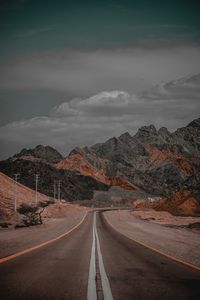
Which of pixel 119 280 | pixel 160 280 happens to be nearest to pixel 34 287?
pixel 119 280

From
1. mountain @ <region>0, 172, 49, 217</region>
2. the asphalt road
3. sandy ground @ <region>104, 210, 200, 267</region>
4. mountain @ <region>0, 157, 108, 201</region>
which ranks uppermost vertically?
mountain @ <region>0, 157, 108, 201</region>

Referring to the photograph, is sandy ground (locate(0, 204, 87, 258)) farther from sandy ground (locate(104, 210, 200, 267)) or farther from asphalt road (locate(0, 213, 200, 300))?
sandy ground (locate(104, 210, 200, 267))

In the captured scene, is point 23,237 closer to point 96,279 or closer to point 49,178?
point 96,279

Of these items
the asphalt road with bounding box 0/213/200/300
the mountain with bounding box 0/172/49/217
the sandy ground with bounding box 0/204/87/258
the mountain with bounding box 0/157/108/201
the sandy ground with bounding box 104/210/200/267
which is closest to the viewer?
the asphalt road with bounding box 0/213/200/300

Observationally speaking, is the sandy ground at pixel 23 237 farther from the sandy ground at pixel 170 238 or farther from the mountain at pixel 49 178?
the mountain at pixel 49 178

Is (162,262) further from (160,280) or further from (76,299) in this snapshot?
(76,299)

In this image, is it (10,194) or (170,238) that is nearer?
(170,238)

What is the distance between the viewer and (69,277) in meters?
8.67

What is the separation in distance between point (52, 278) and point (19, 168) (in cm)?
15696

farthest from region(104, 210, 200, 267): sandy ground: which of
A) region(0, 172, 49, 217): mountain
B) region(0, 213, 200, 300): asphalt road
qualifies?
region(0, 172, 49, 217): mountain

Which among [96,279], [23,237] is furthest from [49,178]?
[96,279]

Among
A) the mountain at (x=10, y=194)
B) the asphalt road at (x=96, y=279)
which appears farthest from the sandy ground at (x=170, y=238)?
the mountain at (x=10, y=194)

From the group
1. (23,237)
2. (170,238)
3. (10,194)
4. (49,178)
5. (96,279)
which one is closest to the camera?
(96,279)

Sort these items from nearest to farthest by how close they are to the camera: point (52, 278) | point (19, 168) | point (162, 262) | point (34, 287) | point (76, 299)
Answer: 1. point (76, 299)
2. point (34, 287)
3. point (52, 278)
4. point (162, 262)
5. point (19, 168)
